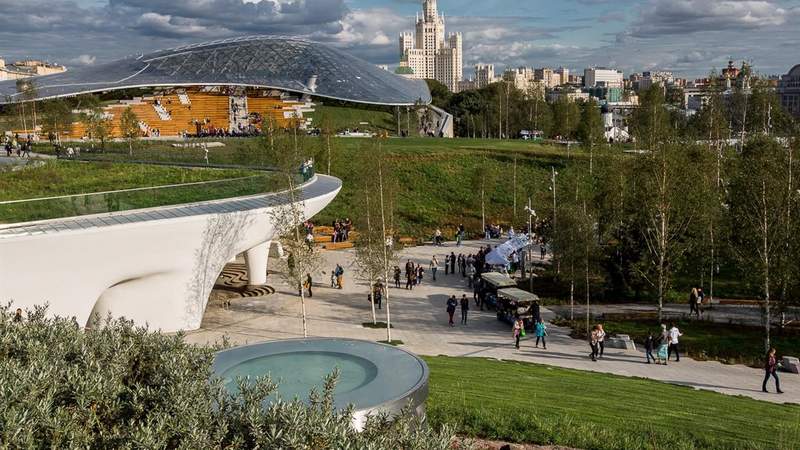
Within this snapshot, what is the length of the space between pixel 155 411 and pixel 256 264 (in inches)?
725

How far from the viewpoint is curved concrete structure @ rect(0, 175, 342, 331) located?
13.7 metres

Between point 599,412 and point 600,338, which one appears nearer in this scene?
point 599,412

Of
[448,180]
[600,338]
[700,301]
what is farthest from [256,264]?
[448,180]

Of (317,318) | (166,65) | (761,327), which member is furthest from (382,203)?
(166,65)

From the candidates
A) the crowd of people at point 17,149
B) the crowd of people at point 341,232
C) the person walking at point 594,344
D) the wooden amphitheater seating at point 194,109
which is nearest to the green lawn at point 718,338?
the person walking at point 594,344

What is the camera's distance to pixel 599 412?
10461 millimetres

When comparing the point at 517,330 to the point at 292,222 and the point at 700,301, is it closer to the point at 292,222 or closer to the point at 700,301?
the point at 292,222

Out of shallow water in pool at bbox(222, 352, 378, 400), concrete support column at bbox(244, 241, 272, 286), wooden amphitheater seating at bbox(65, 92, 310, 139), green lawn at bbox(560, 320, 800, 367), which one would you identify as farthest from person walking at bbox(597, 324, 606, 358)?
wooden amphitheater seating at bbox(65, 92, 310, 139)

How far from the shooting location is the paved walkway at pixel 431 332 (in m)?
14.8

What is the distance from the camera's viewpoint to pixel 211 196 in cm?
1812

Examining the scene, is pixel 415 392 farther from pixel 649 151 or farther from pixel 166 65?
pixel 166 65

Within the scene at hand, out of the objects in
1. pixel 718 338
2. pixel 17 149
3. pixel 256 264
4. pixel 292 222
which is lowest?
pixel 718 338

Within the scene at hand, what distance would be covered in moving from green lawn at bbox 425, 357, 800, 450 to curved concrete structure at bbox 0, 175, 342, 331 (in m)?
6.99

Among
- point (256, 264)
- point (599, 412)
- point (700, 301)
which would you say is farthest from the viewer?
point (256, 264)
